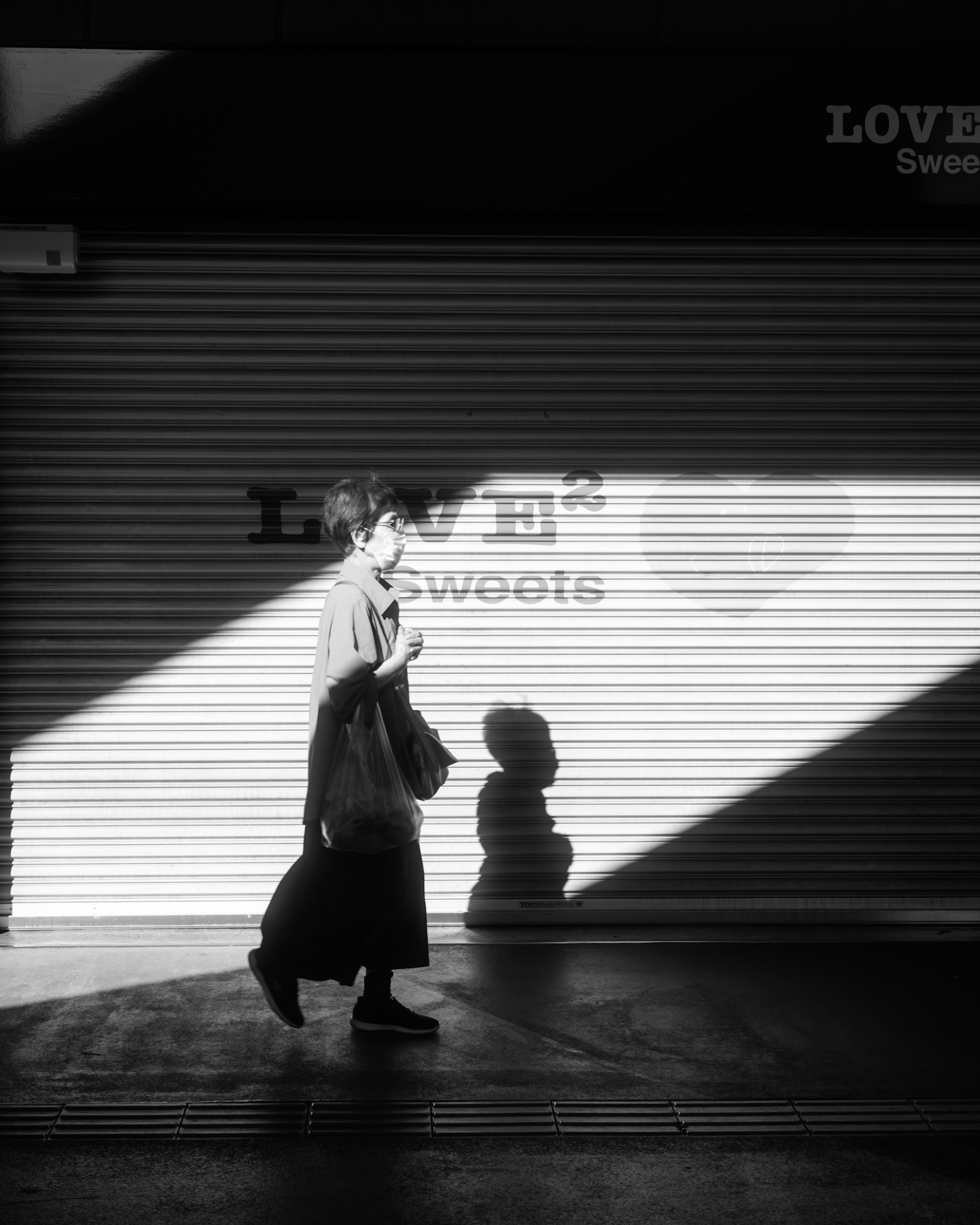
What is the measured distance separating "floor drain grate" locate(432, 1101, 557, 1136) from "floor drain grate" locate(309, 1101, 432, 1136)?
4 cm

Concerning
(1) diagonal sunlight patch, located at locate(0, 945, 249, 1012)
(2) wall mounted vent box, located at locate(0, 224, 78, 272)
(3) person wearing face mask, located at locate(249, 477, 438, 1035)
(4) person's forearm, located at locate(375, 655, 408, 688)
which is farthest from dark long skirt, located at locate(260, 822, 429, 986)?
(2) wall mounted vent box, located at locate(0, 224, 78, 272)

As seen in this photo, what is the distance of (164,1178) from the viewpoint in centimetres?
394

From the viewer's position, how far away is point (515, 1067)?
15.8 ft

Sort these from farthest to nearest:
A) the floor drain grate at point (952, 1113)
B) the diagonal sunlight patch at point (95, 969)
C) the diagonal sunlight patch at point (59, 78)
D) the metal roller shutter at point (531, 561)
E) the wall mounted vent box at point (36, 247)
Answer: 1. the metal roller shutter at point (531, 561)
2. the wall mounted vent box at point (36, 247)
3. the diagonal sunlight patch at point (59, 78)
4. the diagonal sunlight patch at point (95, 969)
5. the floor drain grate at point (952, 1113)

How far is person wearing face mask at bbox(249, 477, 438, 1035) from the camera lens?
493 cm

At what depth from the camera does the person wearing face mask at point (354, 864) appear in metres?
4.93

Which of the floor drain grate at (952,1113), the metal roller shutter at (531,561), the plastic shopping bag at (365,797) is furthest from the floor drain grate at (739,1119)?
the metal roller shutter at (531,561)

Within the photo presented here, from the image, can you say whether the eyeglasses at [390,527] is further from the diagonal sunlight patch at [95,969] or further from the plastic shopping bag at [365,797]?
the diagonal sunlight patch at [95,969]

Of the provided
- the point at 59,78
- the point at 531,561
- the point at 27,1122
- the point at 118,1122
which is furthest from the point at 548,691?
the point at 59,78

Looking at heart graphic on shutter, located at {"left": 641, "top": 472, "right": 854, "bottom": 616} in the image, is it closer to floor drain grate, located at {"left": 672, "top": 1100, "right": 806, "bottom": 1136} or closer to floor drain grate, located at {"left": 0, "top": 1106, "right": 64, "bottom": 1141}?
floor drain grate, located at {"left": 672, "top": 1100, "right": 806, "bottom": 1136}

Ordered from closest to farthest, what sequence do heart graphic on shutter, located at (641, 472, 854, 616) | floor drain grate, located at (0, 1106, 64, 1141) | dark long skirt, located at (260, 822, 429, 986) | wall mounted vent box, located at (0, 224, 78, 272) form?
1. floor drain grate, located at (0, 1106, 64, 1141)
2. dark long skirt, located at (260, 822, 429, 986)
3. wall mounted vent box, located at (0, 224, 78, 272)
4. heart graphic on shutter, located at (641, 472, 854, 616)

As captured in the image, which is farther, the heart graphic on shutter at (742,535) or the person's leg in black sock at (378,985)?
the heart graphic on shutter at (742,535)

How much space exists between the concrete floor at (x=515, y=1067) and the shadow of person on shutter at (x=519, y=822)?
29 centimetres

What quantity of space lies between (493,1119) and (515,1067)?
0.45 m
